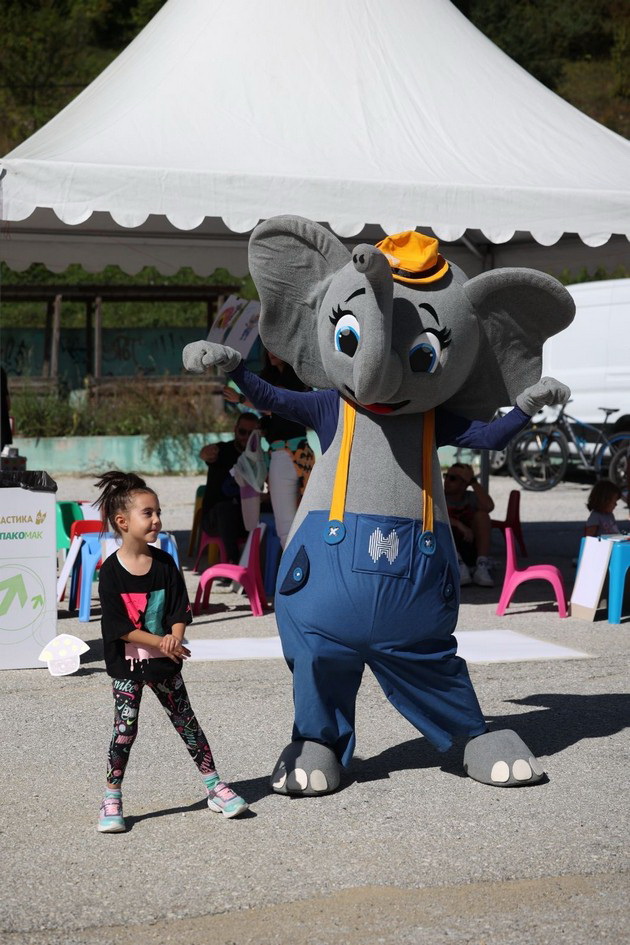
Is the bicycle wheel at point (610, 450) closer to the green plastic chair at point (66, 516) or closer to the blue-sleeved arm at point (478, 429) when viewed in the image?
the green plastic chair at point (66, 516)

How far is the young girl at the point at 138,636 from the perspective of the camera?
3.80 meters

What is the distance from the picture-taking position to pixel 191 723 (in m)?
3.90

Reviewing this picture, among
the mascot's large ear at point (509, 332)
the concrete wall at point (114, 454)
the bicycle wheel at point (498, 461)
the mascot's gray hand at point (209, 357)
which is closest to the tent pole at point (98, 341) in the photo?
the concrete wall at point (114, 454)

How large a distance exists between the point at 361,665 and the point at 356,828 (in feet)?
2.08

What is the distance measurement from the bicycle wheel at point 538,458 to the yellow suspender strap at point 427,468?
1079 centimetres

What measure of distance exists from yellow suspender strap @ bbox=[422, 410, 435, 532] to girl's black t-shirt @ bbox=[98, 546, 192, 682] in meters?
0.97

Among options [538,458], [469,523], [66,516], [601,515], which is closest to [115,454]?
[538,458]

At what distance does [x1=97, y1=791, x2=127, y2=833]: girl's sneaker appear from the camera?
3.77m

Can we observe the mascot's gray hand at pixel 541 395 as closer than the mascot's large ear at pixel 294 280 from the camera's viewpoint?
Yes

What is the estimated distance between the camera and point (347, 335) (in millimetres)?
4305

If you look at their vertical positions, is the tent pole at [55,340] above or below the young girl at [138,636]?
above

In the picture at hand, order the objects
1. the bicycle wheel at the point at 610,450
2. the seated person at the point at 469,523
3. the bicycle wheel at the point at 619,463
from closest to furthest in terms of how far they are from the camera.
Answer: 1. the seated person at the point at 469,523
2. the bicycle wheel at the point at 619,463
3. the bicycle wheel at the point at 610,450

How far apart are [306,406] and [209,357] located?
458 mm

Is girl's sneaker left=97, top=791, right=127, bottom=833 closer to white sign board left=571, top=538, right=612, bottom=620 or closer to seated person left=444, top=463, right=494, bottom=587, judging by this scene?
white sign board left=571, top=538, right=612, bottom=620
